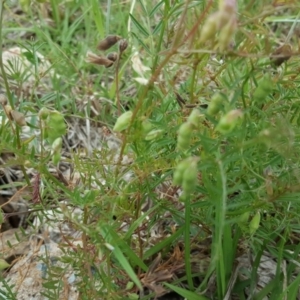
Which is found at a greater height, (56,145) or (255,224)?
(56,145)

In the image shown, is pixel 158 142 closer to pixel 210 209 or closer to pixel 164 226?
pixel 210 209

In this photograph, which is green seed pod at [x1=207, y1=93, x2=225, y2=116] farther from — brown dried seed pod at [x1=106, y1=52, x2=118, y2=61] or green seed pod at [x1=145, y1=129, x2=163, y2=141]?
brown dried seed pod at [x1=106, y1=52, x2=118, y2=61]

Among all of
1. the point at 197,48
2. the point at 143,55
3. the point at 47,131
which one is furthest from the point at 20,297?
the point at 143,55

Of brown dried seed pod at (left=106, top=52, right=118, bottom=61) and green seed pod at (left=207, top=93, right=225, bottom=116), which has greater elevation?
green seed pod at (left=207, top=93, right=225, bottom=116)

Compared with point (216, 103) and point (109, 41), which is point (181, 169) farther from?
point (109, 41)

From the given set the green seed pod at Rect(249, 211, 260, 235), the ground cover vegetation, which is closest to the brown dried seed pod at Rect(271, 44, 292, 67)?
the ground cover vegetation

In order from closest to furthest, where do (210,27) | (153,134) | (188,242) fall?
(210,27), (153,134), (188,242)

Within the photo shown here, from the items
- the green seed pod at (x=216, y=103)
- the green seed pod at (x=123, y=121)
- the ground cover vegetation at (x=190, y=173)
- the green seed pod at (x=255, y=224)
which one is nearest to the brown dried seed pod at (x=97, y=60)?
the ground cover vegetation at (x=190, y=173)

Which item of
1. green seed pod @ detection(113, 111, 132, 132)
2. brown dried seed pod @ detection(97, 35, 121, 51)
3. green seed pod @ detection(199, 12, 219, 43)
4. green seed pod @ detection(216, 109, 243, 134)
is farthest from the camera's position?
brown dried seed pod @ detection(97, 35, 121, 51)

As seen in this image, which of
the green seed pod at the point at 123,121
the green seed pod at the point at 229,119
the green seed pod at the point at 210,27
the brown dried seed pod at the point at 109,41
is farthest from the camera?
the brown dried seed pod at the point at 109,41

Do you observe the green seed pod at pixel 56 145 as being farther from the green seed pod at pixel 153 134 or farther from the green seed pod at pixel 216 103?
the green seed pod at pixel 216 103

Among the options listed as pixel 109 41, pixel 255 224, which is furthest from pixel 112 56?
pixel 255 224
